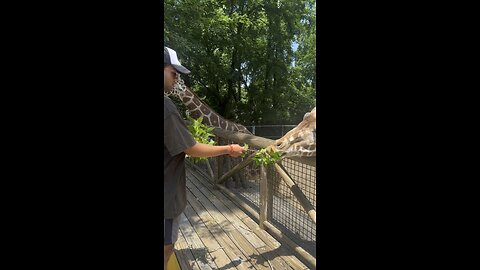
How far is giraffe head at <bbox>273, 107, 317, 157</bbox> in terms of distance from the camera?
9.14 feet

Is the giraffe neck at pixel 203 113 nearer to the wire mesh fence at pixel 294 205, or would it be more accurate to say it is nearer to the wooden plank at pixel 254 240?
the wooden plank at pixel 254 240

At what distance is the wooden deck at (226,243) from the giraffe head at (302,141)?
89 cm

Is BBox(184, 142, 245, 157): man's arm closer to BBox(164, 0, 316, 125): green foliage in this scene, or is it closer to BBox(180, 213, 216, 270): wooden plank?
BBox(180, 213, 216, 270): wooden plank

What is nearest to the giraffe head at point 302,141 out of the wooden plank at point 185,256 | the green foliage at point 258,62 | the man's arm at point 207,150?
the wooden plank at point 185,256

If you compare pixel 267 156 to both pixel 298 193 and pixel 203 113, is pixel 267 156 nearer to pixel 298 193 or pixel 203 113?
pixel 298 193

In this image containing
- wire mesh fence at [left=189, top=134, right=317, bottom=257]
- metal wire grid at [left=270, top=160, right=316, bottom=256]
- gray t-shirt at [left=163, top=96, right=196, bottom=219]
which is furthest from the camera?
metal wire grid at [left=270, top=160, right=316, bottom=256]

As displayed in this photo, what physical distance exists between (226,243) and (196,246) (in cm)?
28

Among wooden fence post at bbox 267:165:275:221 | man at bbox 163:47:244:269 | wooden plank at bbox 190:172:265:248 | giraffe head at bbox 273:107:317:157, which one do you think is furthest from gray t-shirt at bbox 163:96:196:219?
wooden fence post at bbox 267:165:275:221

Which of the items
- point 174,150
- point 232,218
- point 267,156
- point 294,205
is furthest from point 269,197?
point 174,150
